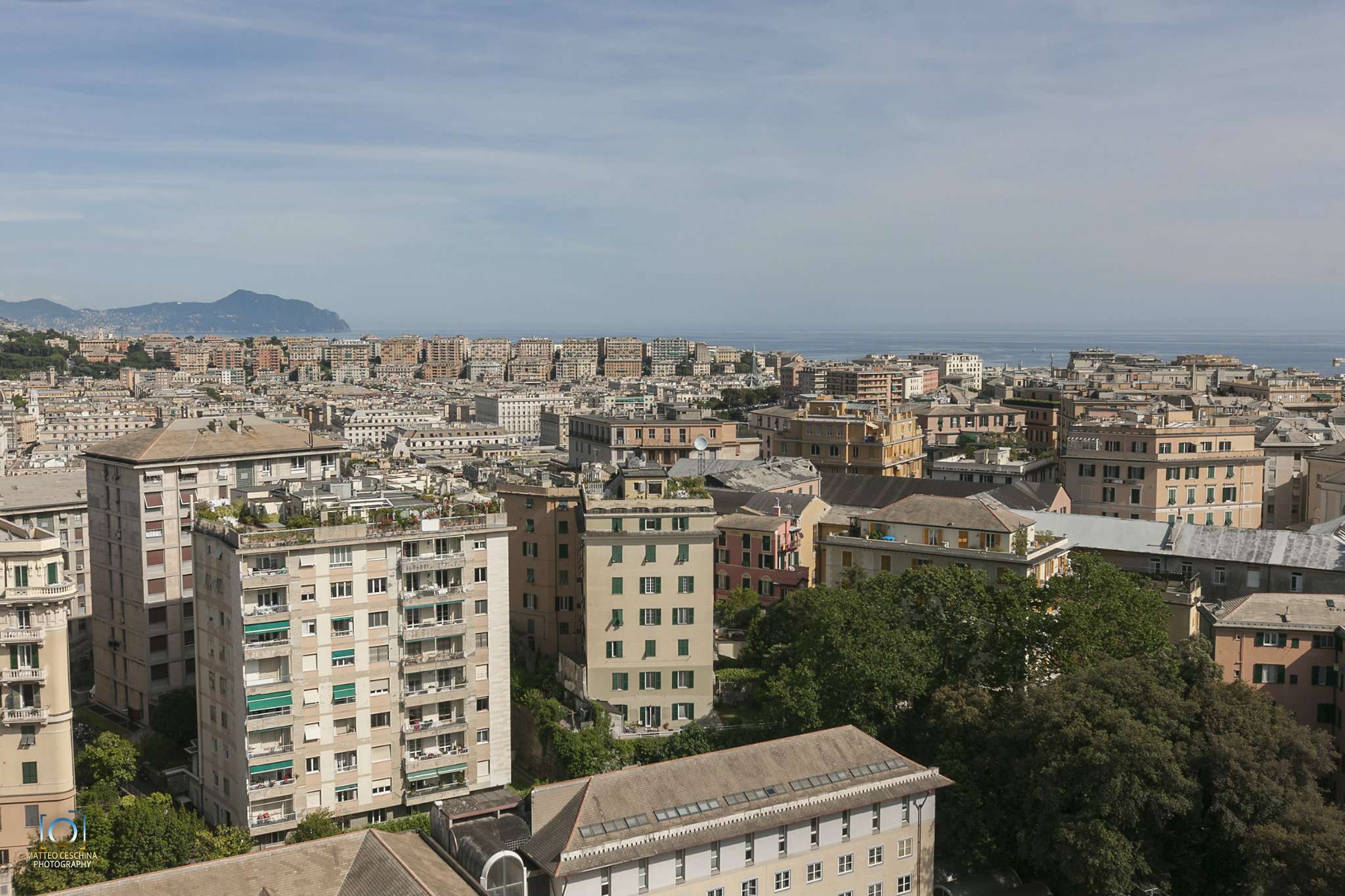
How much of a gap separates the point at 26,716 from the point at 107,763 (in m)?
5.97

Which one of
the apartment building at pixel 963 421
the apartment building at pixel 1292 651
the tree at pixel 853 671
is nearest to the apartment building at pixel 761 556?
the tree at pixel 853 671

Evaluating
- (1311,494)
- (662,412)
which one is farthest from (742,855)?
(662,412)

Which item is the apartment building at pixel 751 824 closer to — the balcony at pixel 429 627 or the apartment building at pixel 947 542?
the balcony at pixel 429 627

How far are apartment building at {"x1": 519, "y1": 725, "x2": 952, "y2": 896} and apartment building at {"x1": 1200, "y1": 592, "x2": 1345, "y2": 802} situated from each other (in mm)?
14358

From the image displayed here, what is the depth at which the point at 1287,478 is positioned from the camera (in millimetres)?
74000

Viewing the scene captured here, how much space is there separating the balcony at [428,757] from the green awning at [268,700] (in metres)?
4.48

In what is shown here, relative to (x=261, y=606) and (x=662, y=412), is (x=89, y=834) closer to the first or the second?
(x=261, y=606)

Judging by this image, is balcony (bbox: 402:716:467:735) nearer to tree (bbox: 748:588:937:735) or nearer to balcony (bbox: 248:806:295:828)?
balcony (bbox: 248:806:295:828)

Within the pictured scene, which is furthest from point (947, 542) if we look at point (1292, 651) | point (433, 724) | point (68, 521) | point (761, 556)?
point (68, 521)

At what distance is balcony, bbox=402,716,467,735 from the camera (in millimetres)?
38875

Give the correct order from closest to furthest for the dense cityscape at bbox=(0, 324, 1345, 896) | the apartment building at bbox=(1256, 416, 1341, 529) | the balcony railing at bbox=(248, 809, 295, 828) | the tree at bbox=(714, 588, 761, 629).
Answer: the dense cityscape at bbox=(0, 324, 1345, 896), the balcony railing at bbox=(248, 809, 295, 828), the tree at bbox=(714, 588, 761, 629), the apartment building at bbox=(1256, 416, 1341, 529)

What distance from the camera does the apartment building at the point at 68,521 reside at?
59.6 meters

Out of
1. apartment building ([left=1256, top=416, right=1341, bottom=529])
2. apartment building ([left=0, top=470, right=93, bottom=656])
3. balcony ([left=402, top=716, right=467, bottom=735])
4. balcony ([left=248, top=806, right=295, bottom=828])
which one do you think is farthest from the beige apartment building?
apartment building ([left=0, top=470, right=93, bottom=656])

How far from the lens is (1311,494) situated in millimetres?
69938
